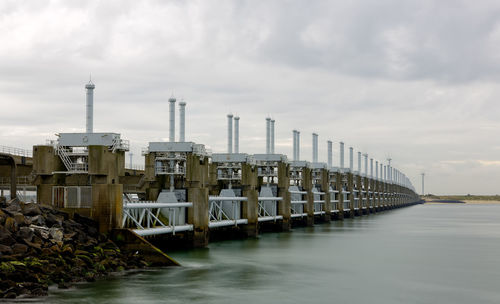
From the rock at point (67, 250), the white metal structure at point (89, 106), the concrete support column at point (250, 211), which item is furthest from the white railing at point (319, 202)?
the rock at point (67, 250)

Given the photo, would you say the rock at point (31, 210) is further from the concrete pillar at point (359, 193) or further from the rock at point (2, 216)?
the concrete pillar at point (359, 193)

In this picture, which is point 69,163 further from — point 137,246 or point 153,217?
point 137,246

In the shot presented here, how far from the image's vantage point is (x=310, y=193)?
319ft

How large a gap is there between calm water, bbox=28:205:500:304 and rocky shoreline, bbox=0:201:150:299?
1223mm

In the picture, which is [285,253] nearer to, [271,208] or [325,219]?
[271,208]

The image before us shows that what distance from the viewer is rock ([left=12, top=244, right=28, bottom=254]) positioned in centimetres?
3073

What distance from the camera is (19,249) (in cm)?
3084

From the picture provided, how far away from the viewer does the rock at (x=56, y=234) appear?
112ft

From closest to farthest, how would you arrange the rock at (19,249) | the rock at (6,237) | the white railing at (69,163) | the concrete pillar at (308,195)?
the rock at (19,249) → the rock at (6,237) → the white railing at (69,163) → the concrete pillar at (308,195)

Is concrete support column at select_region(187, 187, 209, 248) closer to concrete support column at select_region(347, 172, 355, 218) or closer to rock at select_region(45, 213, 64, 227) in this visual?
rock at select_region(45, 213, 64, 227)

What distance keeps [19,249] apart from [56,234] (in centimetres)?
365

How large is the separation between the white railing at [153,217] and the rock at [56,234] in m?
6.93

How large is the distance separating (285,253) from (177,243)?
9845 mm

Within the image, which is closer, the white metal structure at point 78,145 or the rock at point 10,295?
the rock at point 10,295
